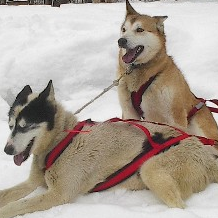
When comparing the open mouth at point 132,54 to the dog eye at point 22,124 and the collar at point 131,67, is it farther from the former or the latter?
the dog eye at point 22,124

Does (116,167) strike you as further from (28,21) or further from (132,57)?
(28,21)

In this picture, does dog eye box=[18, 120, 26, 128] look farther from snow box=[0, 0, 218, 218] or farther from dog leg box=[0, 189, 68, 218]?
snow box=[0, 0, 218, 218]

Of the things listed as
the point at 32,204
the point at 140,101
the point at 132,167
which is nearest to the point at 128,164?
the point at 132,167

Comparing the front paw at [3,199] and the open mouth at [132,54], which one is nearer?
the front paw at [3,199]

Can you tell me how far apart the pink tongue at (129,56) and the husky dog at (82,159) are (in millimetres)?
959

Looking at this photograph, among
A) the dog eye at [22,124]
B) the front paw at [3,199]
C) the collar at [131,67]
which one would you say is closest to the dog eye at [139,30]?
the collar at [131,67]

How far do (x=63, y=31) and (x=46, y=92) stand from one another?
4.55 m

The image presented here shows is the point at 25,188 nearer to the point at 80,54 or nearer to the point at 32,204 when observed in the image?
the point at 32,204

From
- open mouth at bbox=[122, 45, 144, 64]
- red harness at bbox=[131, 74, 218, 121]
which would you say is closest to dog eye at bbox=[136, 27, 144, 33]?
open mouth at bbox=[122, 45, 144, 64]

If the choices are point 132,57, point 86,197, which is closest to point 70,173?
point 86,197

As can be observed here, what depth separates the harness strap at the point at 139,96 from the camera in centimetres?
439

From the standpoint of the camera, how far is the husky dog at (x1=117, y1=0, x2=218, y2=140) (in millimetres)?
4340

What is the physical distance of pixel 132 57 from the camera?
174 inches

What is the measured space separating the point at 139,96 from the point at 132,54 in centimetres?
40
